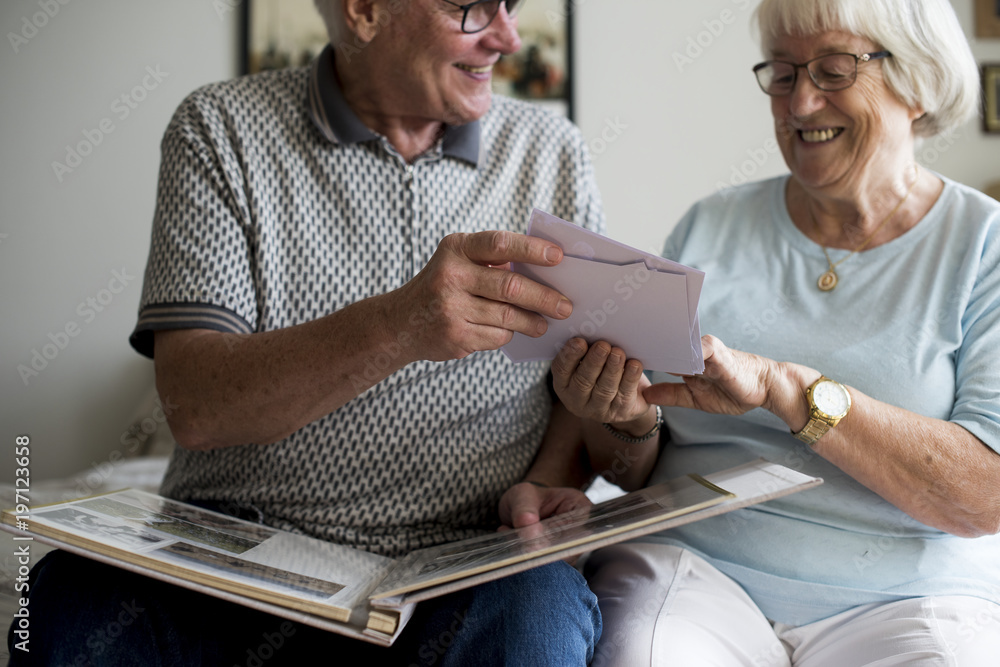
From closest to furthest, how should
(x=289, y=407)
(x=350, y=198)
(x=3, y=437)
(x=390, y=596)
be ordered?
(x=390, y=596)
(x=289, y=407)
(x=350, y=198)
(x=3, y=437)

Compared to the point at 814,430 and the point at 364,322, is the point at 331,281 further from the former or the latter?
the point at 814,430

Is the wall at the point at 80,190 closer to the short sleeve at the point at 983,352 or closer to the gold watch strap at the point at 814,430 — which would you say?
the gold watch strap at the point at 814,430

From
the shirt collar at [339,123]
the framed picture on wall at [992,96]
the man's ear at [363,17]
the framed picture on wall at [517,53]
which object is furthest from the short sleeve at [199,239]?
the framed picture on wall at [992,96]

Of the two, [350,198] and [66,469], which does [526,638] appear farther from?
[66,469]

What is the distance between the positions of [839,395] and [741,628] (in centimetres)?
33

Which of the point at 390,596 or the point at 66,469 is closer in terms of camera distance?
the point at 390,596

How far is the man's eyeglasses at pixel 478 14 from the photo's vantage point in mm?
1165

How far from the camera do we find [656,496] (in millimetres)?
913

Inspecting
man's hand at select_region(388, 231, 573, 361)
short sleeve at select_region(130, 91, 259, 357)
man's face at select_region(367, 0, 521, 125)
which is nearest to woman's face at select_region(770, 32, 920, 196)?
man's face at select_region(367, 0, 521, 125)

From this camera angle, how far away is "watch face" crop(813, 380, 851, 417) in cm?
92

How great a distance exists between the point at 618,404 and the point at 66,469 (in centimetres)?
239

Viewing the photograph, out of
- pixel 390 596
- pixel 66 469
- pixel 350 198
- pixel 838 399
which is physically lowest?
pixel 66 469

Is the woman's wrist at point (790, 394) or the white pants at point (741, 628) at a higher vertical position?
the woman's wrist at point (790, 394)

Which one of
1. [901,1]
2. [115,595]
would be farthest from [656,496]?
[901,1]
